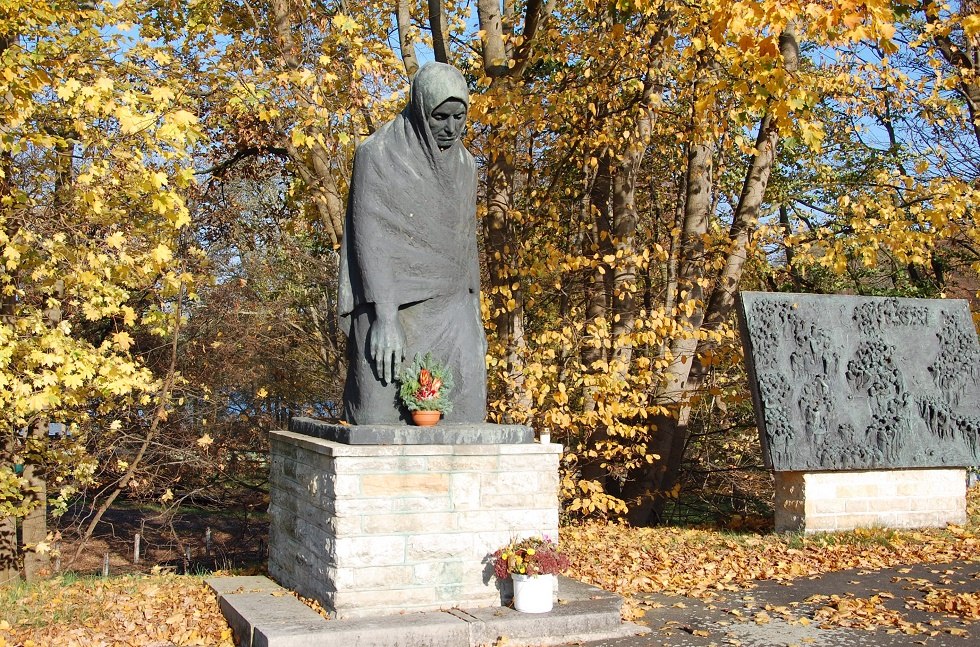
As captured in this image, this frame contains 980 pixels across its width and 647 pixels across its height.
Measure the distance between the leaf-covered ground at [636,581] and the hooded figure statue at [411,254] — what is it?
1.71 meters

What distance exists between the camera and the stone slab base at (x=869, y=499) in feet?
28.9

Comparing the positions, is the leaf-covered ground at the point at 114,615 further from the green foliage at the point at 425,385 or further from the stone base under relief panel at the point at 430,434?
the green foliage at the point at 425,385

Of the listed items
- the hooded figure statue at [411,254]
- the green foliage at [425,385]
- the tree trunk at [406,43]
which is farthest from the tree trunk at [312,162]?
the green foliage at [425,385]

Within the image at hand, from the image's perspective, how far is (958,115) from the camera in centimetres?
1172

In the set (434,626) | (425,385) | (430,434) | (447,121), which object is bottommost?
(434,626)

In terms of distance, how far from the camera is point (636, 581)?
705cm

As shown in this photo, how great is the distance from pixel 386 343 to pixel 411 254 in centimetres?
60

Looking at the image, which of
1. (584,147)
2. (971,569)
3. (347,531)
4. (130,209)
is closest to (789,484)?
(971,569)

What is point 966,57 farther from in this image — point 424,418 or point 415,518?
point 415,518

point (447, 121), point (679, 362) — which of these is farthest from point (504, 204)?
point (447, 121)

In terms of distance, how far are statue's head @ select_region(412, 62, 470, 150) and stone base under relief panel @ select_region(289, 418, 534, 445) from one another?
1.80 metres

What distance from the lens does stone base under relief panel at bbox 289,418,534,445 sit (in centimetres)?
548

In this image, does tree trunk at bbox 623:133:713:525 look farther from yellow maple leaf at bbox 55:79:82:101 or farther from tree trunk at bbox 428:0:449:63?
yellow maple leaf at bbox 55:79:82:101

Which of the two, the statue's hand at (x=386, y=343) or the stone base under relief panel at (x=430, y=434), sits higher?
the statue's hand at (x=386, y=343)
